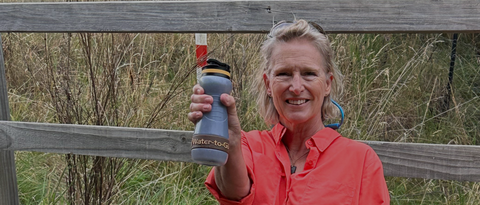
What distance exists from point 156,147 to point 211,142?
3.24 feet

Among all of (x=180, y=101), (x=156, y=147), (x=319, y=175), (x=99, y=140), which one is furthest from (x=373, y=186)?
(x=180, y=101)

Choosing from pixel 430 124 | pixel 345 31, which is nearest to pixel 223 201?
pixel 345 31

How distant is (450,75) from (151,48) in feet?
9.68

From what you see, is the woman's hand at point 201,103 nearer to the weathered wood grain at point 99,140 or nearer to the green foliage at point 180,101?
the weathered wood grain at point 99,140

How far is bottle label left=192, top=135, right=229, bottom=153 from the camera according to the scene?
1521 mm

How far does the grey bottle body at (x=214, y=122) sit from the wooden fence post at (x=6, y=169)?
63.8 inches

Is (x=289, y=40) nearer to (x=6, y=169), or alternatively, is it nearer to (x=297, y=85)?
(x=297, y=85)

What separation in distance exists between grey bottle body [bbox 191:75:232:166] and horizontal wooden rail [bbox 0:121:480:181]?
799 millimetres

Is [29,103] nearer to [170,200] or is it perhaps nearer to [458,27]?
[170,200]

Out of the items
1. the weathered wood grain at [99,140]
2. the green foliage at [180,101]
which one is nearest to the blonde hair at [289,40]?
the weathered wood grain at [99,140]

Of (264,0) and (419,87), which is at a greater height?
(264,0)

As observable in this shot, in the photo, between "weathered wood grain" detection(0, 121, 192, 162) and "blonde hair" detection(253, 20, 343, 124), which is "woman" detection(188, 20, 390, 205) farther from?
"weathered wood grain" detection(0, 121, 192, 162)

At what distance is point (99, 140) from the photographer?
2531mm

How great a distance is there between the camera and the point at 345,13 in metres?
2.09
